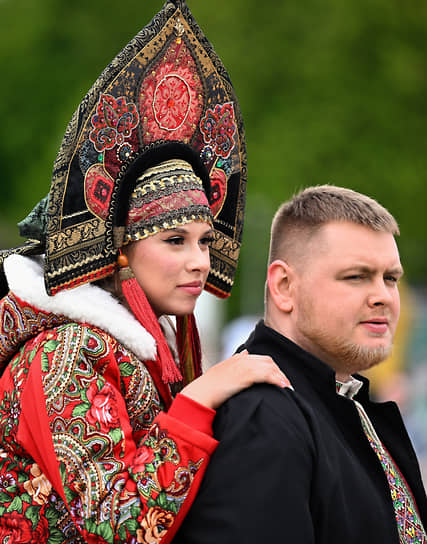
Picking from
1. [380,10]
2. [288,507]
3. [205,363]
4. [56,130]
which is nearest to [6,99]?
[56,130]

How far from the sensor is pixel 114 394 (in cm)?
320

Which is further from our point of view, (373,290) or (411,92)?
(411,92)

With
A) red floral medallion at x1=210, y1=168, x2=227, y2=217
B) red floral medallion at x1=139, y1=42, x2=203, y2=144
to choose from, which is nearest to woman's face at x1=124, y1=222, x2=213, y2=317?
red floral medallion at x1=210, y1=168, x2=227, y2=217

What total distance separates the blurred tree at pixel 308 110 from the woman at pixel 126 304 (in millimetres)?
14455

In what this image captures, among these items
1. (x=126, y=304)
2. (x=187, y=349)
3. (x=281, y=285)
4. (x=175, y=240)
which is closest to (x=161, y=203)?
(x=175, y=240)

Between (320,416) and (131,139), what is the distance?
3.93 feet

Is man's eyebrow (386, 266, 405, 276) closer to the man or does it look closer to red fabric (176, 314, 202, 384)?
the man

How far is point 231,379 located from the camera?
3.12 meters

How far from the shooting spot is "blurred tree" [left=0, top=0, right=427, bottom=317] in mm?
18812

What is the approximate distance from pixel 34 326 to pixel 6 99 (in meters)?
19.4

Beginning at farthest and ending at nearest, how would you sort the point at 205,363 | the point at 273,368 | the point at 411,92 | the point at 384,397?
the point at 411,92
the point at 384,397
the point at 205,363
the point at 273,368

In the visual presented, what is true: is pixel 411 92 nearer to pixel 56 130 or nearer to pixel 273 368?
pixel 56 130

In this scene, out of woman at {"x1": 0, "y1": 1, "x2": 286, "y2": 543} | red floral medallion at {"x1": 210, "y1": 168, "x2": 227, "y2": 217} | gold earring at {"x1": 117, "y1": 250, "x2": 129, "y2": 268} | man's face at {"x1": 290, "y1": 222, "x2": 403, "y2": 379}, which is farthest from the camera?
red floral medallion at {"x1": 210, "y1": 168, "x2": 227, "y2": 217}

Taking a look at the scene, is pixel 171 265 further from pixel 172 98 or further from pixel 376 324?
pixel 376 324
